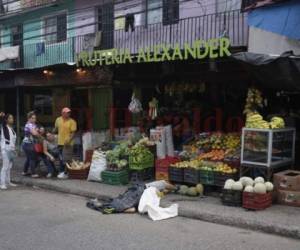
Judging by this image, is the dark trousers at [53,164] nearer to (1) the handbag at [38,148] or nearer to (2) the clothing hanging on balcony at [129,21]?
(1) the handbag at [38,148]

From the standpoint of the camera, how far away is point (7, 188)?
11516 mm

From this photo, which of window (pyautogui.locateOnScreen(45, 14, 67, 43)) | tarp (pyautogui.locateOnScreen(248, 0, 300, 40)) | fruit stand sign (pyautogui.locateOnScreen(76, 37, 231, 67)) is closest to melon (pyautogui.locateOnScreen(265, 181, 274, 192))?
fruit stand sign (pyautogui.locateOnScreen(76, 37, 231, 67))

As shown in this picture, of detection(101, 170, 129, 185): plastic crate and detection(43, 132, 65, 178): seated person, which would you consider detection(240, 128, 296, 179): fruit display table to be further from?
detection(43, 132, 65, 178): seated person

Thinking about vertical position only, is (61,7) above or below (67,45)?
above

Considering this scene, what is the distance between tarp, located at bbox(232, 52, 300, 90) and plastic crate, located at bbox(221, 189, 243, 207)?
2.15 metres

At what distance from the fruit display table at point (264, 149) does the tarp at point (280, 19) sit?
1.95 m

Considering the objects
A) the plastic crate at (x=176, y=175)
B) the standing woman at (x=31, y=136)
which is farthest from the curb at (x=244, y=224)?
the standing woman at (x=31, y=136)

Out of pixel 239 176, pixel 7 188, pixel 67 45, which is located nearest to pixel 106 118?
pixel 67 45

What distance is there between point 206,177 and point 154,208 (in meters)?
1.82

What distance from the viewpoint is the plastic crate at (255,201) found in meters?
8.31

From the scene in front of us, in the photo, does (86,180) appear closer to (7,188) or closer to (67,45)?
(7,188)

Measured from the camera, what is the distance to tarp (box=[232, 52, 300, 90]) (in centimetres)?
845

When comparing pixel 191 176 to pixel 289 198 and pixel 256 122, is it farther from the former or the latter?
pixel 289 198

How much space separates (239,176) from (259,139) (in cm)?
93
